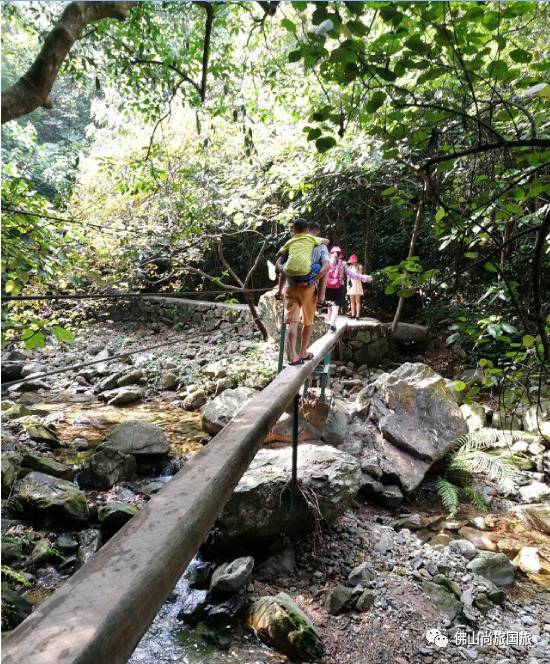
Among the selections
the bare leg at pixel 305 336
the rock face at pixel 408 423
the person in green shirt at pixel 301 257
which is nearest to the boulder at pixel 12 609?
the bare leg at pixel 305 336

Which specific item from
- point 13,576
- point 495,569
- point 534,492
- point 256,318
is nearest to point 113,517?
point 13,576

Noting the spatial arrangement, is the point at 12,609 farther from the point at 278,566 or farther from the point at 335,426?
the point at 335,426

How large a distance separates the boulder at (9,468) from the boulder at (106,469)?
0.63 m

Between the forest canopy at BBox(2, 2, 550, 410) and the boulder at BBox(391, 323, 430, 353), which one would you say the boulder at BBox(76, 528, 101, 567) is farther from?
the boulder at BBox(391, 323, 430, 353)

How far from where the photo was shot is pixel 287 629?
2.62 m

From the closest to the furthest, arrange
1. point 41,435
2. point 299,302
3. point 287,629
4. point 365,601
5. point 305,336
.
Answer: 1. point 287,629
2. point 365,601
3. point 299,302
4. point 305,336
5. point 41,435

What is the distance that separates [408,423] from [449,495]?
1040mm

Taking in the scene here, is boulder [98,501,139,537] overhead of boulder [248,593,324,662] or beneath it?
overhead

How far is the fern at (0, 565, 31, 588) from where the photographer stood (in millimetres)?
2988

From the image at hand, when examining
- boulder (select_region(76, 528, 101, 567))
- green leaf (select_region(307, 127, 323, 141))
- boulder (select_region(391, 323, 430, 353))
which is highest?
green leaf (select_region(307, 127, 323, 141))

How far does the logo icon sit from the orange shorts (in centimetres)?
253

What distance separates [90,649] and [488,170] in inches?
90.3

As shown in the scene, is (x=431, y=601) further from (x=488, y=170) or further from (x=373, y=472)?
(x=488, y=170)

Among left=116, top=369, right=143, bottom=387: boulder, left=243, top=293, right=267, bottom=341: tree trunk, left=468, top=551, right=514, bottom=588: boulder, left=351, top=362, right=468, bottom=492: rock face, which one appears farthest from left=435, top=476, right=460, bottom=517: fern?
left=116, top=369, right=143, bottom=387: boulder
